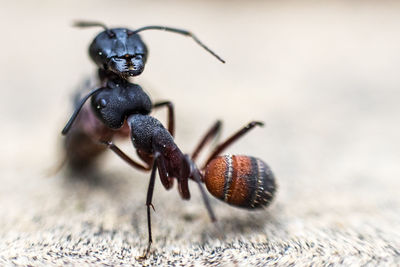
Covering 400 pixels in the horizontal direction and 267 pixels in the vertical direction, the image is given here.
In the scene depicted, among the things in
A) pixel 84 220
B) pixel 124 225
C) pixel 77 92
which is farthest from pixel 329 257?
pixel 77 92

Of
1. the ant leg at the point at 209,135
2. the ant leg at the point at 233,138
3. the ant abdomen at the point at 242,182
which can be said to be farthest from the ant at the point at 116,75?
the ant abdomen at the point at 242,182

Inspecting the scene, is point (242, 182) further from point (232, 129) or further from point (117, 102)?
point (232, 129)

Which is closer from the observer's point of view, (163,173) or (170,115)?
(163,173)

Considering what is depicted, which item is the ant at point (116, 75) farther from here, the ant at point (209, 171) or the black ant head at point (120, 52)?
the ant at point (209, 171)

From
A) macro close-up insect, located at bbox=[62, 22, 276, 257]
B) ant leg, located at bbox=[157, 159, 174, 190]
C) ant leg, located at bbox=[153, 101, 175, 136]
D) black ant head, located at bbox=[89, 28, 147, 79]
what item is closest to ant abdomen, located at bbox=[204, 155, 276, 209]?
macro close-up insect, located at bbox=[62, 22, 276, 257]

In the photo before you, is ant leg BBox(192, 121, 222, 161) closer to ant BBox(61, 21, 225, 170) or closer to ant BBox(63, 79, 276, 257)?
ant BBox(63, 79, 276, 257)

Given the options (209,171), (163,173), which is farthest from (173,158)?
(209,171)

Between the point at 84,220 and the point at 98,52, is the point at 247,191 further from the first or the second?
the point at 98,52
